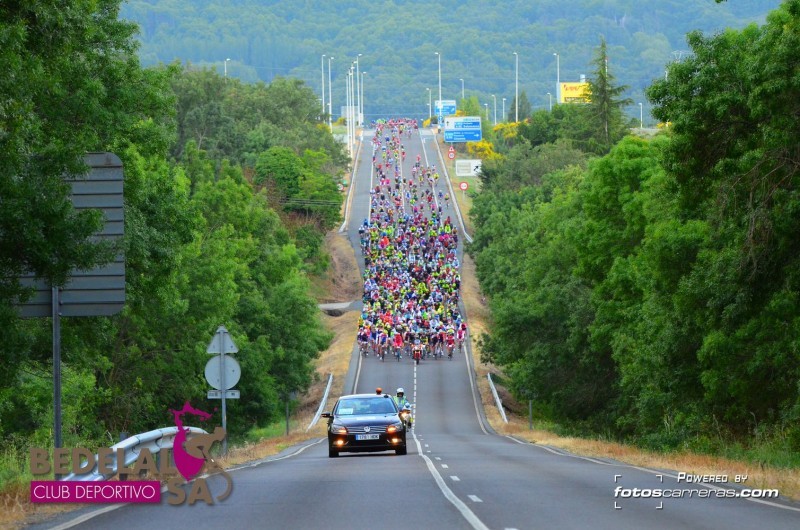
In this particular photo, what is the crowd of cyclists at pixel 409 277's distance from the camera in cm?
7494

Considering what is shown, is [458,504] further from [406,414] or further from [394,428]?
[406,414]

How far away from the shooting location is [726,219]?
94.8ft

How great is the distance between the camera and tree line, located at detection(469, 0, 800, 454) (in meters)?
26.8

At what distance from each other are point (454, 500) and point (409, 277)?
7310 centimetres

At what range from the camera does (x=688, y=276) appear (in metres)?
36.7

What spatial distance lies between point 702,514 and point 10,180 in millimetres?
9646

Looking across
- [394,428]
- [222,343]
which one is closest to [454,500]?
[222,343]

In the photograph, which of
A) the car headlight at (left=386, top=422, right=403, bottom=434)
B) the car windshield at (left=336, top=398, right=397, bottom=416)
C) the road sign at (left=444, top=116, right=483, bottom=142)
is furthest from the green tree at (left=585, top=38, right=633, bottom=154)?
the car headlight at (left=386, top=422, right=403, bottom=434)

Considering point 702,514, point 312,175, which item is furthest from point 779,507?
point 312,175

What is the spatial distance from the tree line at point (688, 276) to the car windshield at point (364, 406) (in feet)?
22.9

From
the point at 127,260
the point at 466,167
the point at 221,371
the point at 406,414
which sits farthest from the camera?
the point at 466,167

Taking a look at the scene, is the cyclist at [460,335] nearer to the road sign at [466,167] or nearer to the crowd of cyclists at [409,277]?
the crowd of cyclists at [409,277]

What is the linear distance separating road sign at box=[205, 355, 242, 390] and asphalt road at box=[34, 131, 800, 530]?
5.79 feet

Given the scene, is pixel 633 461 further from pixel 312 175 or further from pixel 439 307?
pixel 312 175
